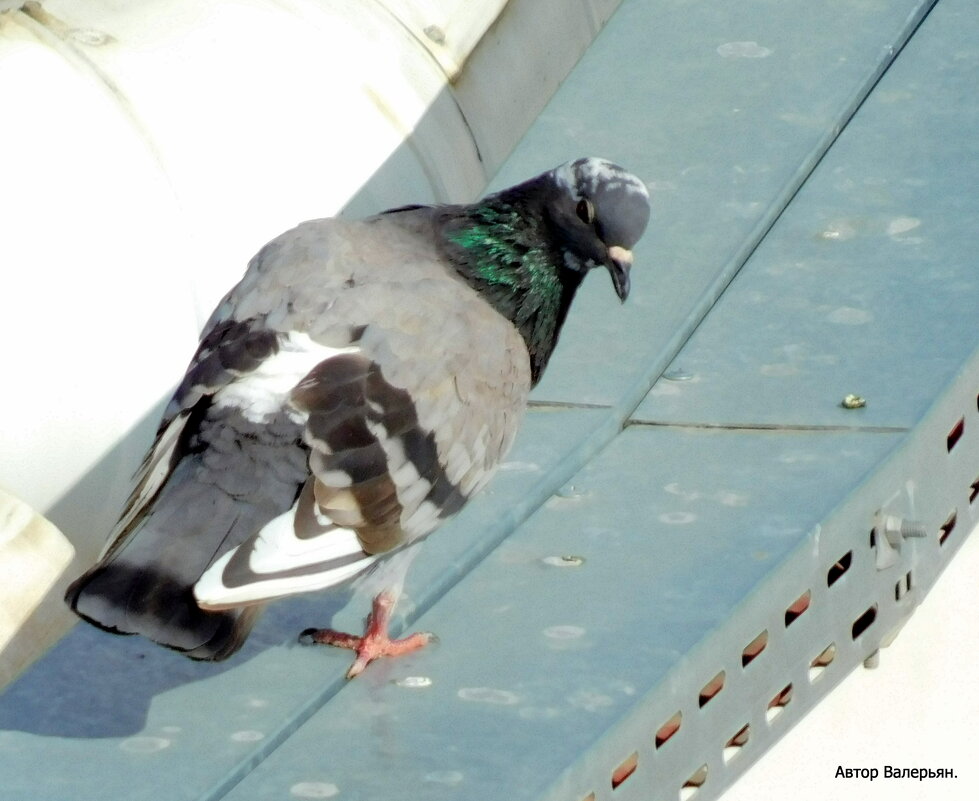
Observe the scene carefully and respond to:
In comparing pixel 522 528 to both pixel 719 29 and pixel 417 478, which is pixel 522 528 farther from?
pixel 719 29

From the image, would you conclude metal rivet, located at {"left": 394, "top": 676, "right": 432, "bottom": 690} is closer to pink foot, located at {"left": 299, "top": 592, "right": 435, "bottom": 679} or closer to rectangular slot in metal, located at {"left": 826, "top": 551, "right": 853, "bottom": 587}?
pink foot, located at {"left": 299, "top": 592, "right": 435, "bottom": 679}

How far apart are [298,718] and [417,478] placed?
454 mm

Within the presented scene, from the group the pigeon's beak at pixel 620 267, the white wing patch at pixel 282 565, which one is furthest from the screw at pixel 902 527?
the white wing patch at pixel 282 565

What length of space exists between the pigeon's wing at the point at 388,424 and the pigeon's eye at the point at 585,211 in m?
0.26

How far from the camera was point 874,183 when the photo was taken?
4.23 meters

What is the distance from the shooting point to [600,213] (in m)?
3.45

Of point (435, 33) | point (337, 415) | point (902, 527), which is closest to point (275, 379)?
point (337, 415)

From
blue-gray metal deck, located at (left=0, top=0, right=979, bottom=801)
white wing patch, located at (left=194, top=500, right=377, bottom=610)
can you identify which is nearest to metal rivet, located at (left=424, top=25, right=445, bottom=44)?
blue-gray metal deck, located at (left=0, top=0, right=979, bottom=801)

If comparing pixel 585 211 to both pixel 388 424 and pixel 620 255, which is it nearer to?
pixel 620 255

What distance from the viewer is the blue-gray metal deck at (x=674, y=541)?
2.86m

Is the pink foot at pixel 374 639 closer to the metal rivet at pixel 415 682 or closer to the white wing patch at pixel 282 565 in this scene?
the metal rivet at pixel 415 682

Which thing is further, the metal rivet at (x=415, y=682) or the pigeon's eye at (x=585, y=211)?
the pigeon's eye at (x=585, y=211)

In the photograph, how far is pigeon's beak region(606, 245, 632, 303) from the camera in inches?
136

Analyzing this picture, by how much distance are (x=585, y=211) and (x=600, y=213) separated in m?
0.06
